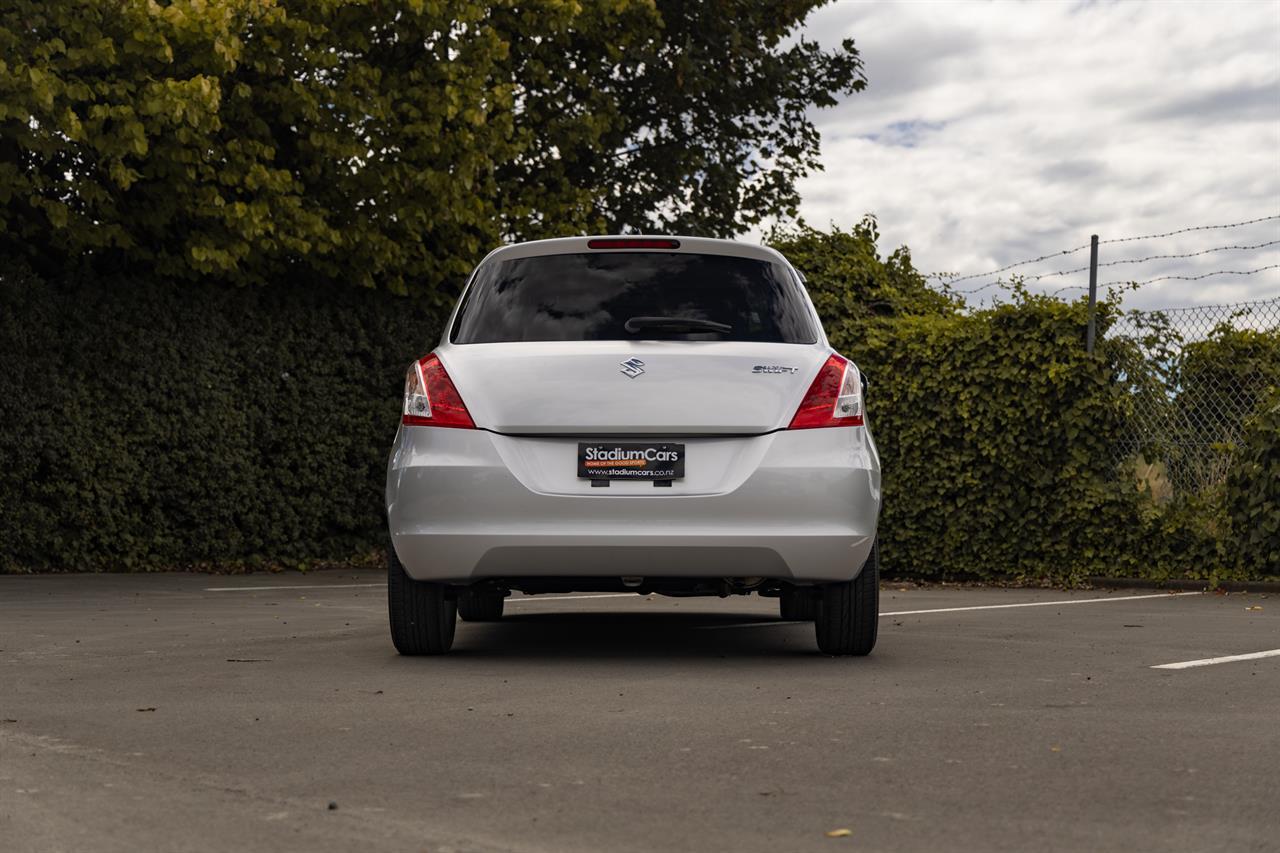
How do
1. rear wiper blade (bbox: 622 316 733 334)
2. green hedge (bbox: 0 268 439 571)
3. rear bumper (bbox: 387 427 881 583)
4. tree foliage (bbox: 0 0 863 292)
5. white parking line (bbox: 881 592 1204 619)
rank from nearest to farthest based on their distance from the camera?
1. rear bumper (bbox: 387 427 881 583)
2. rear wiper blade (bbox: 622 316 733 334)
3. white parking line (bbox: 881 592 1204 619)
4. tree foliage (bbox: 0 0 863 292)
5. green hedge (bbox: 0 268 439 571)

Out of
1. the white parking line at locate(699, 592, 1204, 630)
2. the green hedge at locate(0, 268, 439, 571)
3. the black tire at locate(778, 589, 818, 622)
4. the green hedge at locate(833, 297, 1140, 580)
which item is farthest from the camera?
the green hedge at locate(0, 268, 439, 571)

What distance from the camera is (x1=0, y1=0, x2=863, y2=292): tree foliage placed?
1306 cm

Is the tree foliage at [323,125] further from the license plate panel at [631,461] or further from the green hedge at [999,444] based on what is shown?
the license plate panel at [631,461]

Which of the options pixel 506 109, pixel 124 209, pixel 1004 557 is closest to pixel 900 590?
pixel 1004 557

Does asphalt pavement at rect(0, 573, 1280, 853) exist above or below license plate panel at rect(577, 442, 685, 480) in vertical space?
below

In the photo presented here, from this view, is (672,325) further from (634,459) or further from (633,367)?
(634,459)

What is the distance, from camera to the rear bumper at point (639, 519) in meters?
6.89

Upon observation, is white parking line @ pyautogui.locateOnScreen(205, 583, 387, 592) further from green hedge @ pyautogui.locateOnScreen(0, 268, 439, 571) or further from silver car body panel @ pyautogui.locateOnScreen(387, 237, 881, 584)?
silver car body panel @ pyautogui.locateOnScreen(387, 237, 881, 584)

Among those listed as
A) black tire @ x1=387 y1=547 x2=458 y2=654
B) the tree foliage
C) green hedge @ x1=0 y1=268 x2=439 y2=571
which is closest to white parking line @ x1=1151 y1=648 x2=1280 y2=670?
black tire @ x1=387 y1=547 x2=458 y2=654

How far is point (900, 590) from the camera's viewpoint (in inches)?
571

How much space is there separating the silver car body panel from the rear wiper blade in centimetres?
19

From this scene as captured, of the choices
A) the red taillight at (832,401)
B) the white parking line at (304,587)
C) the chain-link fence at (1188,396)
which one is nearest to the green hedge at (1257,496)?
the chain-link fence at (1188,396)

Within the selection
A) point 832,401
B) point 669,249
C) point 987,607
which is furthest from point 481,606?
point 987,607

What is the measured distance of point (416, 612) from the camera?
7.50 m
